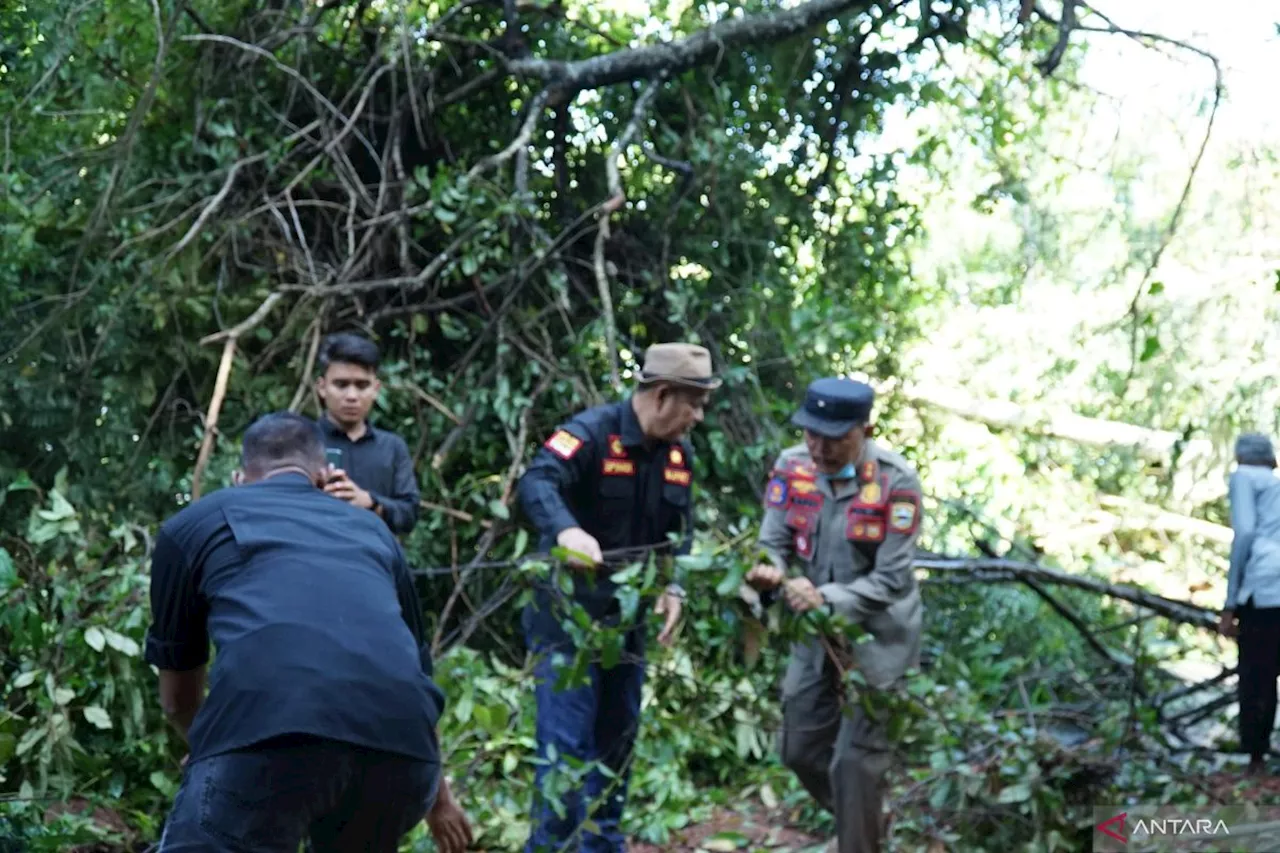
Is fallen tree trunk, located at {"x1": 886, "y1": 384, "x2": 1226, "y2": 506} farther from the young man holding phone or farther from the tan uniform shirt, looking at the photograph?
the young man holding phone

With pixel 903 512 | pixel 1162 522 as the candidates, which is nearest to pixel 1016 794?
pixel 903 512

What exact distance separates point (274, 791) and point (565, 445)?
7.51 feet

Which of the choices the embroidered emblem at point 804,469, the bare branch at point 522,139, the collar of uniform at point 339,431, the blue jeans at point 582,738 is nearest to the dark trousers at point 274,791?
the blue jeans at point 582,738

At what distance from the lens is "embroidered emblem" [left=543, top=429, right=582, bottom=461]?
5168 mm

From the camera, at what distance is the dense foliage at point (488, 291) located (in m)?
5.60

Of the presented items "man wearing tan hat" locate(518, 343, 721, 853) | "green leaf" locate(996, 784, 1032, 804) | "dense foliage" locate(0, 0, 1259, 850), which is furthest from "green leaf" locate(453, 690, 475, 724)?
"green leaf" locate(996, 784, 1032, 804)

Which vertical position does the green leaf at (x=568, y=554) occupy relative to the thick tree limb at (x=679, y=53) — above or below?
below

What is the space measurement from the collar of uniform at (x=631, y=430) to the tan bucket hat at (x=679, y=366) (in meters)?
0.18

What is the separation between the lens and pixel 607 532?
5.30 metres

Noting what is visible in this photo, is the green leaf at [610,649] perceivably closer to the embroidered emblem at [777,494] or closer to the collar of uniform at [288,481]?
the embroidered emblem at [777,494]

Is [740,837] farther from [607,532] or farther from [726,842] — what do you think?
[607,532]

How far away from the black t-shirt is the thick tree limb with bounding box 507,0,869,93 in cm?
523

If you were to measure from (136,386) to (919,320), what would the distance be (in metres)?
4.93

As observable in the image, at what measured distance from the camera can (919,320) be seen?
989 centimetres
